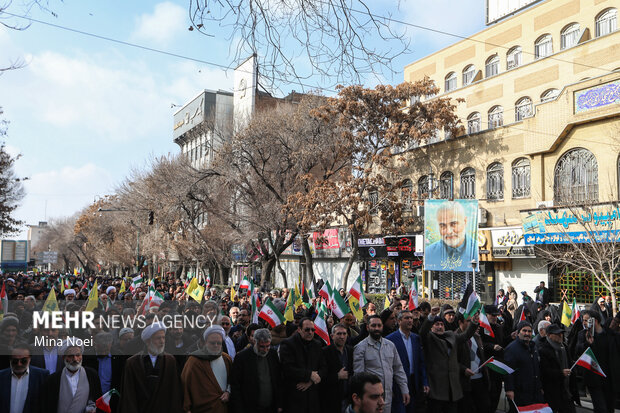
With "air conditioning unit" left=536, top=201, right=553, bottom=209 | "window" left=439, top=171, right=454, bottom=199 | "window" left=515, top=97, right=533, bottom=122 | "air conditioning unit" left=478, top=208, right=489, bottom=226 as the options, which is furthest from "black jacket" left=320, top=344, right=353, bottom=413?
"window" left=439, top=171, right=454, bottom=199

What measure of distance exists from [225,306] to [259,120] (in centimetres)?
1883

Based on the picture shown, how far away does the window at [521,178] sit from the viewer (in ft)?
81.0

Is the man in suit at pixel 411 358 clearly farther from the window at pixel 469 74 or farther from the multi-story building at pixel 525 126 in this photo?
the window at pixel 469 74

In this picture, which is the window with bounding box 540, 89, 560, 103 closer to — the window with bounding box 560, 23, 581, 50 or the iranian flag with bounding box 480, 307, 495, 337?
the window with bounding box 560, 23, 581, 50

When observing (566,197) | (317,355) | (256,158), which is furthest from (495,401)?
(256,158)

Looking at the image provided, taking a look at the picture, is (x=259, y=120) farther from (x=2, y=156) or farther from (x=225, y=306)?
(x=225, y=306)

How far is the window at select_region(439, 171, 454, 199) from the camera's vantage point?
28.6m

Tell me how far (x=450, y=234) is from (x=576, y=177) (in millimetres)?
5806

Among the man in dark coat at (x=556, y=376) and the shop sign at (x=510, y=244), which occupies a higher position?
the shop sign at (x=510, y=244)

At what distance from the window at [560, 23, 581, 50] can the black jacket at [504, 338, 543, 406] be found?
21.3m

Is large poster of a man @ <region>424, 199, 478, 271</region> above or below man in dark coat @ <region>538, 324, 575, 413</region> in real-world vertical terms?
above

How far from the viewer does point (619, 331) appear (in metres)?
9.20

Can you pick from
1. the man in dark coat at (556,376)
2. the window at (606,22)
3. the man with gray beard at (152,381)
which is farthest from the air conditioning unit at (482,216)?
the man with gray beard at (152,381)

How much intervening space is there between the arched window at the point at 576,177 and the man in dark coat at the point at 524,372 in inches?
583
